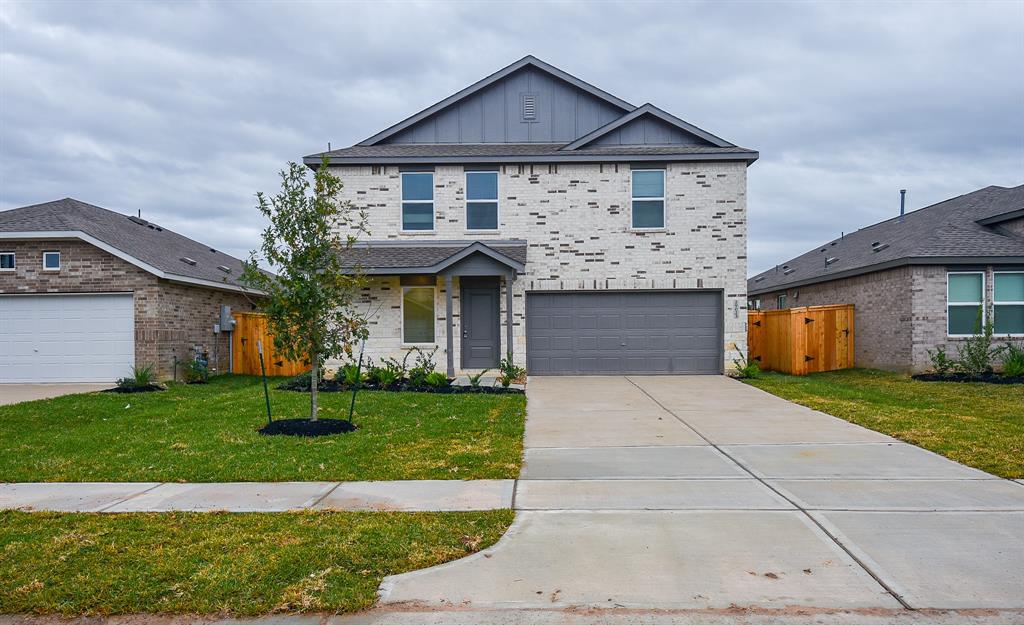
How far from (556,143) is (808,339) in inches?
353

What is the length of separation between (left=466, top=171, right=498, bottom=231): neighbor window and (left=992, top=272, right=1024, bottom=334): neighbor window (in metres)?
12.9

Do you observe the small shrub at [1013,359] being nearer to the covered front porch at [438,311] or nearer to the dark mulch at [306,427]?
the covered front porch at [438,311]

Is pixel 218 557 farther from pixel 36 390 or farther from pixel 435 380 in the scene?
pixel 36 390

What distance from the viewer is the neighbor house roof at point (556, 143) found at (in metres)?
17.2

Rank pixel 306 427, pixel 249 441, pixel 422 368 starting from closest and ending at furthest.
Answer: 1. pixel 249 441
2. pixel 306 427
3. pixel 422 368

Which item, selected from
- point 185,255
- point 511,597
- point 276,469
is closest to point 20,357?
point 185,255

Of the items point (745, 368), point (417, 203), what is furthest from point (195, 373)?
point (745, 368)

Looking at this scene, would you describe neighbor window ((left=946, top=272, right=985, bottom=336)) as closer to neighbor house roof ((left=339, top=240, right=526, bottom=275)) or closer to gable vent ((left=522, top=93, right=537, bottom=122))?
neighbor house roof ((left=339, top=240, right=526, bottom=275))

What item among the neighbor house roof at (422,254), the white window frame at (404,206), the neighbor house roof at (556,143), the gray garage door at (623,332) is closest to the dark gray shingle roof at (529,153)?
the neighbor house roof at (556,143)

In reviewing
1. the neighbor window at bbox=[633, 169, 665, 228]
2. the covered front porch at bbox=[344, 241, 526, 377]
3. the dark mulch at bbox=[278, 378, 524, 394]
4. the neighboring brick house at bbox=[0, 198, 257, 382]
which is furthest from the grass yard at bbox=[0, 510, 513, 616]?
the neighbor window at bbox=[633, 169, 665, 228]

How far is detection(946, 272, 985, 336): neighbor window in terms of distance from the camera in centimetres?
1717

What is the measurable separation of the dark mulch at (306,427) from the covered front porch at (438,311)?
272 inches

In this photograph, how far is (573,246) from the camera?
17453mm

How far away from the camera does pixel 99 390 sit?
49.8 ft
